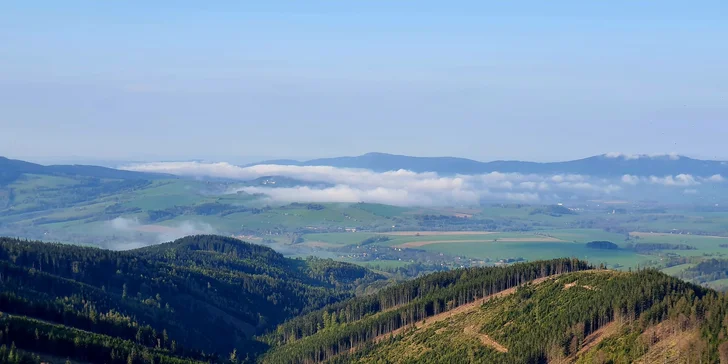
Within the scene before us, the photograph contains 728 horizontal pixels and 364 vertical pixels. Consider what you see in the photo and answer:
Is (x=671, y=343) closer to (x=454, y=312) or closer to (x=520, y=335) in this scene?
(x=520, y=335)

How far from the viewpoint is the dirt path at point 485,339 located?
15577cm

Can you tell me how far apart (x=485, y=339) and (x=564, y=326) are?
19.1m

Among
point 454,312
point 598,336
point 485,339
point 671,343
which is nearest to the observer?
point 671,343

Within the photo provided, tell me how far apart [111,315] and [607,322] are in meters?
110

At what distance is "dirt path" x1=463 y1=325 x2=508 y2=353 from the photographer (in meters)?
156

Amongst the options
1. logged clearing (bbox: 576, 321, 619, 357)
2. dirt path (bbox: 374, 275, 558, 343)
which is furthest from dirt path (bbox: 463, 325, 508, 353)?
logged clearing (bbox: 576, 321, 619, 357)

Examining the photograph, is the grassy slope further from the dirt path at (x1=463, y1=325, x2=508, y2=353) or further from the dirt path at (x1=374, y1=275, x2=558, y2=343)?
the dirt path at (x1=374, y1=275, x2=558, y2=343)

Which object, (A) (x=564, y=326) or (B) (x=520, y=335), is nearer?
(A) (x=564, y=326)

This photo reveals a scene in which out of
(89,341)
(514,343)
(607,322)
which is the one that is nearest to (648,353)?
(607,322)

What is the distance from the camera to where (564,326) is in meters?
149

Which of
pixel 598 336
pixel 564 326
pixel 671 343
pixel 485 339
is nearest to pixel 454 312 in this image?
pixel 485 339

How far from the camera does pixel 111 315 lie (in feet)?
645

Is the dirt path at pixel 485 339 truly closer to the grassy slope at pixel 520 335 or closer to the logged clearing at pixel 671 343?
the grassy slope at pixel 520 335

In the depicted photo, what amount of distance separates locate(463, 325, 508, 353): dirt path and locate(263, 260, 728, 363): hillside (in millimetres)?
258
